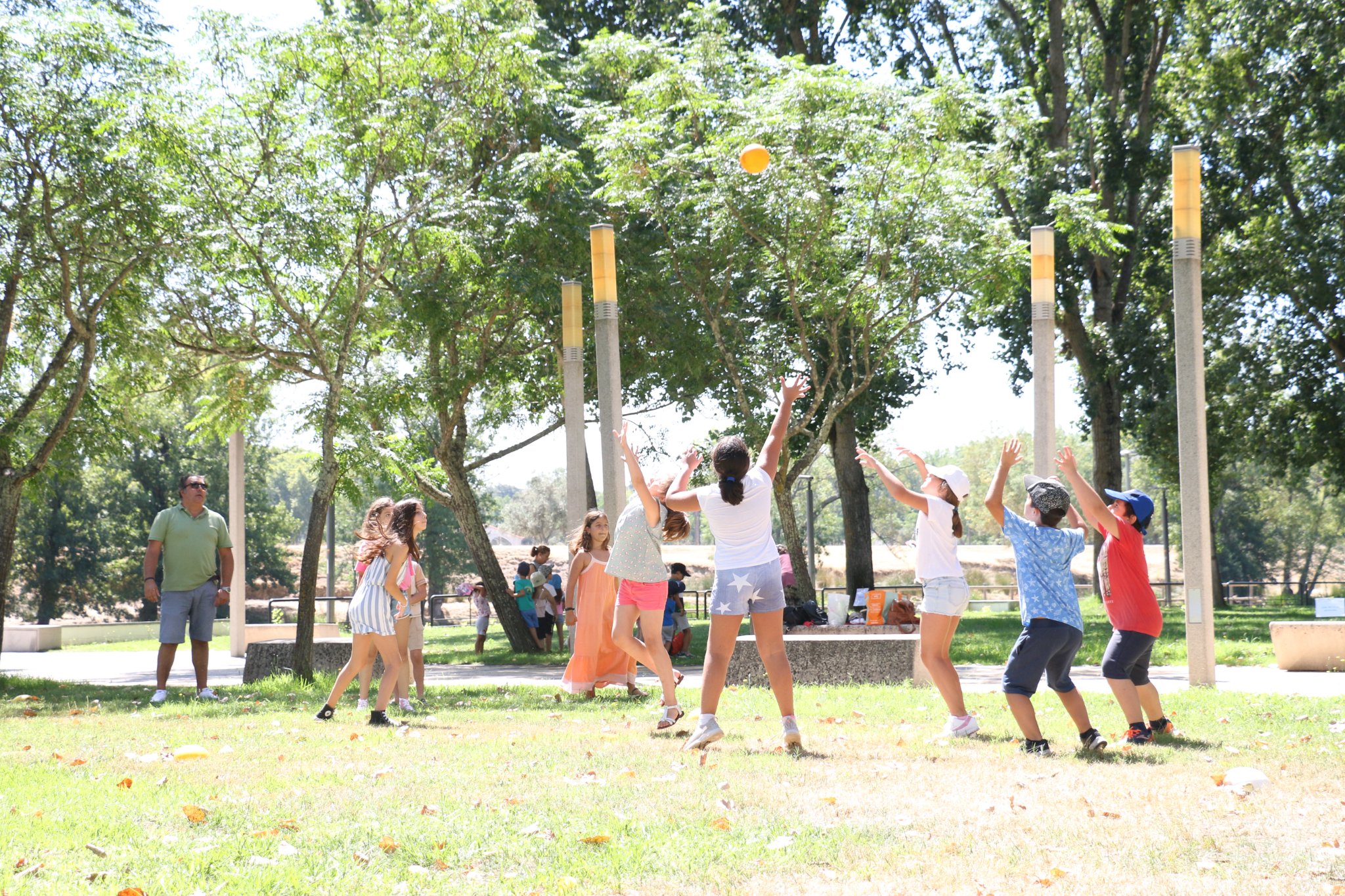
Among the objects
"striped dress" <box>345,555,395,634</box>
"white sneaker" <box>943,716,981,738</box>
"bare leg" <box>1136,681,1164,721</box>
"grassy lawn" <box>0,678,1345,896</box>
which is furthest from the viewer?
"striped dress" <box>345,555,395,634</box>

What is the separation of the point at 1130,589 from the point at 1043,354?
429 centimetres

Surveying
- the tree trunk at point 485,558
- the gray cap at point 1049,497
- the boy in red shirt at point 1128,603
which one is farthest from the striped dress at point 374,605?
the tree trunk at point 485,558

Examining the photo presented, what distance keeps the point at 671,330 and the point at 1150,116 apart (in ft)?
44.6

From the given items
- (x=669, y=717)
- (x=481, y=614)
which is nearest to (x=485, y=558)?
(x=481, y=614)

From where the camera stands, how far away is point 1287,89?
84.1 ft

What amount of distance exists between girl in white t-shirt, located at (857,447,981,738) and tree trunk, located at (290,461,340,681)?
707 cm

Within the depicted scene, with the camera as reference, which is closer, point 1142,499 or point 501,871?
point 501,871

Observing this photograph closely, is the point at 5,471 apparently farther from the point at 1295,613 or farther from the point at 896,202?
the point at 1295,613

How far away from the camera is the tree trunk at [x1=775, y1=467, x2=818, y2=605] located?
19578 millimetres

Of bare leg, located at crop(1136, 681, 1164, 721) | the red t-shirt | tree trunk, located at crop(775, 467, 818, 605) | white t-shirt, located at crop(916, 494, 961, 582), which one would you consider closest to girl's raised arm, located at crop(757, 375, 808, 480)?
white t-shirt, located at crop(916, 494, 961, 582)

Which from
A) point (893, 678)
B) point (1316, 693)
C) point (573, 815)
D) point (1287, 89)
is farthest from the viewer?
point (1287, 89)

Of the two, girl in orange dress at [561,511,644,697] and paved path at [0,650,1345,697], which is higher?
girl in orange dress at [561,511,644,697]

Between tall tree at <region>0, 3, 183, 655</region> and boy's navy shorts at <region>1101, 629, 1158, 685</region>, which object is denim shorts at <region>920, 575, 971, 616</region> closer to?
boy's navy shorts at <region>1101, 629, 1158, 685</region>

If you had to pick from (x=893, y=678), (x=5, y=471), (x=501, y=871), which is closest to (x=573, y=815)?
(x=501, y=871)
